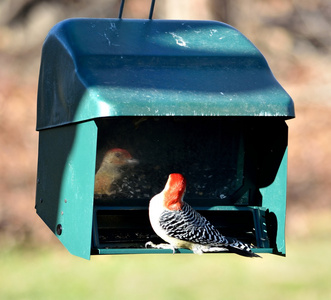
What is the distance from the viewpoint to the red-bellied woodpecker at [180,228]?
149 inches

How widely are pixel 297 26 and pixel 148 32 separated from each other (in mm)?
9767

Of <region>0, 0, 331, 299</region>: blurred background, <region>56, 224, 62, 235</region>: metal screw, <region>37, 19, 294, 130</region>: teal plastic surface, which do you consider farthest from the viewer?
<region>0, 0, 331, 299</region>: blurred background

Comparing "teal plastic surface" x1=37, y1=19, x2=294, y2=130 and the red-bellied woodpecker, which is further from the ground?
"teal plastic surface" x1=37, y1=19, x2=294, y2=130

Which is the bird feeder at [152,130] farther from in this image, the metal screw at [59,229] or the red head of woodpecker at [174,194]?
the red head of woodpecker at [174,194]

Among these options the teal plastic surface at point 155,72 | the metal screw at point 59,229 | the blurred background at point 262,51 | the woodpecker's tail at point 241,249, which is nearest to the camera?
the teal plastic surface at point 155,72

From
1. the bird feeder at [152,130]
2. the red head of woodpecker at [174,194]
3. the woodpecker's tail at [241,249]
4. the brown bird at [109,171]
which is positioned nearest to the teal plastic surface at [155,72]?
the bird feeder at [152,130]

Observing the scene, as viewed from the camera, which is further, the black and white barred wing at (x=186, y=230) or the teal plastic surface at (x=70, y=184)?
the black and white barred wing at (x=186, y=230)

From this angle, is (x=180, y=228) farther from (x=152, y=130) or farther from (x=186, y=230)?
(x=152, y=130)

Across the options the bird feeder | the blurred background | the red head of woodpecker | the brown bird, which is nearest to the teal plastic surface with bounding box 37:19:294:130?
the bird feeder

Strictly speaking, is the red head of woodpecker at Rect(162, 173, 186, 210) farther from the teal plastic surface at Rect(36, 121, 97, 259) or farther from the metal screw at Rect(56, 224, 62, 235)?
the metal screw at Rect(56, 224, 62, 235)

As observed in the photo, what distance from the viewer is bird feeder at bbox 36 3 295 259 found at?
3584 millimetres

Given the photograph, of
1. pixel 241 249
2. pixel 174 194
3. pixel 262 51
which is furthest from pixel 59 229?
pixel 262 51

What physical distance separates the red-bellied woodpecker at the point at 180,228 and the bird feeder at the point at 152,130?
0.31 ft

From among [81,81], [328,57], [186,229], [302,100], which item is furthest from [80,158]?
[328,57]
